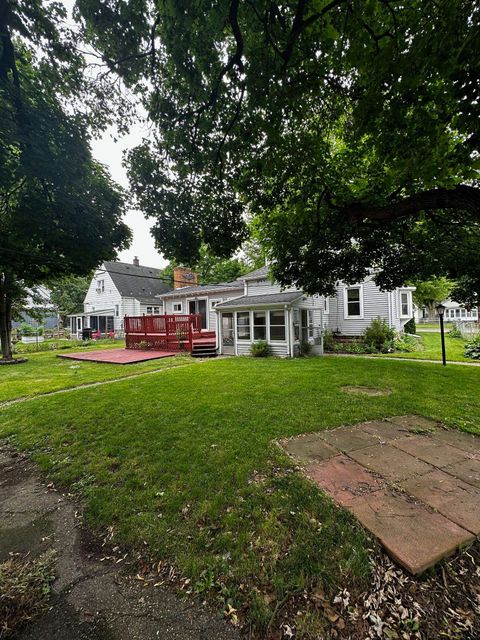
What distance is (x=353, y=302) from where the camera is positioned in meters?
13.9

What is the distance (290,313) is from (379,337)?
16.5 ft

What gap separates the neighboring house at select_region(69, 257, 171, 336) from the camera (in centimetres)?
2239

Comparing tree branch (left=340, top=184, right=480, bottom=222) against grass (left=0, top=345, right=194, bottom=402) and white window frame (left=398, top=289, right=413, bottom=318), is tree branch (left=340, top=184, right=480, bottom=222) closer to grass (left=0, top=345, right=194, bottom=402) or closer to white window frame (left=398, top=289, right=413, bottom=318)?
grass (left=0, top=345, right=194, bottom=402)

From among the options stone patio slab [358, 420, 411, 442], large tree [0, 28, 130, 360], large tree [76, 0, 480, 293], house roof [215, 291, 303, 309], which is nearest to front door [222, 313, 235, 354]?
house roof [215, 291, 303, 309]

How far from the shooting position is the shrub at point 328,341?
42.4 ft

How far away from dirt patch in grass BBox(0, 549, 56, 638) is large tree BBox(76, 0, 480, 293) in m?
4.65

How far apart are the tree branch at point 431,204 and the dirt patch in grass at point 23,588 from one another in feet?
19.0

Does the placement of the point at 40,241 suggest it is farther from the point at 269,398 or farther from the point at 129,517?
the point at 269,398

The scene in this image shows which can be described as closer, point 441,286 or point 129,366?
point 129,366

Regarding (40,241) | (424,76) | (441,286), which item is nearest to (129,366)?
(40,241)

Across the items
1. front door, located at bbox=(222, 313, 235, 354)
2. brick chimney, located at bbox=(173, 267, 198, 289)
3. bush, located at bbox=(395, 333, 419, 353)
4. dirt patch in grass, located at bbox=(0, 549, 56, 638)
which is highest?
brick chimney, located at bbox=(173, 267, 198, 289)

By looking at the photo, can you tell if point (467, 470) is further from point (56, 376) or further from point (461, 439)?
point (56, 376)

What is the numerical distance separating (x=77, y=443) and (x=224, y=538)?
2.85m

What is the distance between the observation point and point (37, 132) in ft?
11.6
